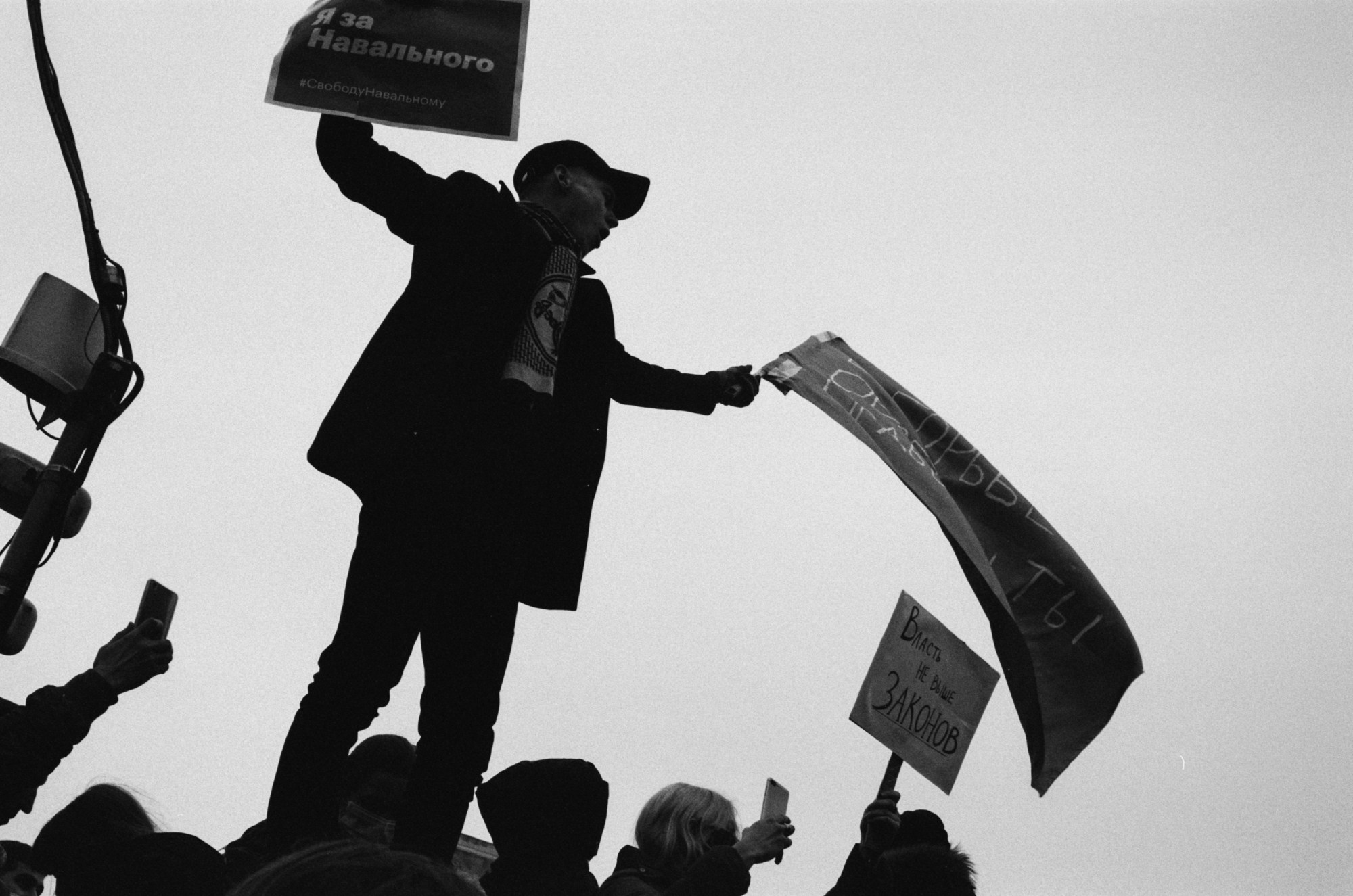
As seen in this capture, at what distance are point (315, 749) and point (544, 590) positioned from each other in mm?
837

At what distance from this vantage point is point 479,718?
3877 millimetres

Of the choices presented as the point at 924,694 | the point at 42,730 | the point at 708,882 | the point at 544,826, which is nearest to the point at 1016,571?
the point at 924,694

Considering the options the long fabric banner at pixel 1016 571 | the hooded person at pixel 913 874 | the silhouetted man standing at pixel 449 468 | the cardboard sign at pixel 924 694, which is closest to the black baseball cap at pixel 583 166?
the silhouetted man standing at pixel 449 468

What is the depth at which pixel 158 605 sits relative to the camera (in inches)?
138

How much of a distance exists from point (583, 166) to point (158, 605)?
181cm

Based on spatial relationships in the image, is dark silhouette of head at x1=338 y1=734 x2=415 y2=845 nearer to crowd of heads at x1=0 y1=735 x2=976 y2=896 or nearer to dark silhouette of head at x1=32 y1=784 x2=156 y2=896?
crowd of heads at x1=0 y1=735 x2=976 y2=896

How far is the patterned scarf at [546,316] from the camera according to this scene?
410cm

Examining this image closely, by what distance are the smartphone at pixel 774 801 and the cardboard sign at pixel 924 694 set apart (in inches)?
33.3

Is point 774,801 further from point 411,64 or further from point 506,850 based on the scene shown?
point 411,64

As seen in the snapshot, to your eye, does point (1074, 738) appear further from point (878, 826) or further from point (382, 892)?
point (382, 892)

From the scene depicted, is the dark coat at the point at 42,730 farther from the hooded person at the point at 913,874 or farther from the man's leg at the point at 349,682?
the hooded person at the point at 913,874

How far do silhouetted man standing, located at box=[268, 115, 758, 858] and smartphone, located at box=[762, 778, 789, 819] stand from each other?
28.7 inches

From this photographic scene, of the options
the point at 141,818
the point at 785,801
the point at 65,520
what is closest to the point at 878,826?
the point at 785,801

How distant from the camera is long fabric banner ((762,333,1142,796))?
5543 millimetres
